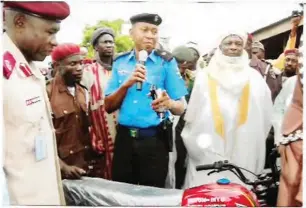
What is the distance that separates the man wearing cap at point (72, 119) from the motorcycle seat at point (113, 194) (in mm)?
56

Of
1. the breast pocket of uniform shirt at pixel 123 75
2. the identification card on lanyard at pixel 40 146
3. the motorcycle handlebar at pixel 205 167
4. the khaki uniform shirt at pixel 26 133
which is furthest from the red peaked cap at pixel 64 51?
the motorcycle handlebar at pixel 205 167

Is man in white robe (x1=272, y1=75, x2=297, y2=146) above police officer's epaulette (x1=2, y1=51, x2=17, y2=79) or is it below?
below

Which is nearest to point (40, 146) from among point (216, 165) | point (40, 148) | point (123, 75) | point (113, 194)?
point (40, 148)

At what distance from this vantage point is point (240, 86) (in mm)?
3355

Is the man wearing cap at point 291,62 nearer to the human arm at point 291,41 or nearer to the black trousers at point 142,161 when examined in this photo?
the human arm at point 291,41

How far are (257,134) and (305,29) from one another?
2.01ft

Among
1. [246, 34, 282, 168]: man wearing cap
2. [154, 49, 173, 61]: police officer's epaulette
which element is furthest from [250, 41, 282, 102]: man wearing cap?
[154, 49, 173, 61]: police officer's epaulette

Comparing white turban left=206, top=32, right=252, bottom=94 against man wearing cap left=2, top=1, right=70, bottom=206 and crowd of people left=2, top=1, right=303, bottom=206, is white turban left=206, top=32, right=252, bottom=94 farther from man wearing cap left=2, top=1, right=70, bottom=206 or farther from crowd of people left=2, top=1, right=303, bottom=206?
man wearing cap left=2, top=1, right=70, bottom=206

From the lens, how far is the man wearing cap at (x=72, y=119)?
335 cm

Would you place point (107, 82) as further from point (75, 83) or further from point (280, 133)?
point (280, 133)

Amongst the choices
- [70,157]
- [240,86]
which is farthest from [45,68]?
[240,86]

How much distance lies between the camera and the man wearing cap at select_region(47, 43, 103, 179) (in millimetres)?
3354

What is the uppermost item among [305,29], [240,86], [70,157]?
[305,29]

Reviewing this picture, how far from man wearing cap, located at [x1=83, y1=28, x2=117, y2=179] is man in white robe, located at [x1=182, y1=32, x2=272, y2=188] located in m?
A: 0.42
